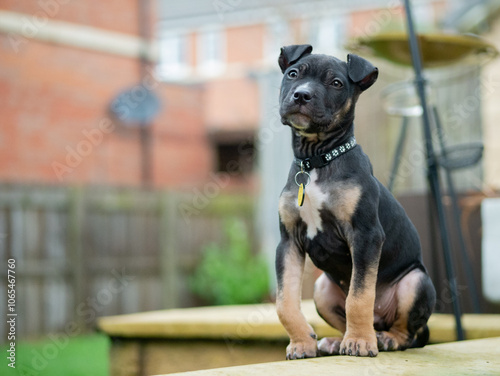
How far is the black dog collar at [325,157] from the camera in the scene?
255 centimetres

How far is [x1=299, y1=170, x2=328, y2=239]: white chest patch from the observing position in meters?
2.52

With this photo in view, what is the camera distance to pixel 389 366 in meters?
2.38

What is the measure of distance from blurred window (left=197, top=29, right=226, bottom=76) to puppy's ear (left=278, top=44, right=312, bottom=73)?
2338 cm

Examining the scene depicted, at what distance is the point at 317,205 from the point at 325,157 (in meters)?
0.18

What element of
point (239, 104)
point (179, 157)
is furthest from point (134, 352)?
point (239, 104)

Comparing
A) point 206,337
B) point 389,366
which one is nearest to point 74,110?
point 206,337

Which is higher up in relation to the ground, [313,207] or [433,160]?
[433,160]

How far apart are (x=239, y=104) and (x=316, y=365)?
61.0ft

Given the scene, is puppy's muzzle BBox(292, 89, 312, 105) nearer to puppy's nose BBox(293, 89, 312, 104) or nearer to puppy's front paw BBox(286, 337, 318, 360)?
puppy's nose BBox(293, 89, 312, 104)

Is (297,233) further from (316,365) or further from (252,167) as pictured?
(252,167)
